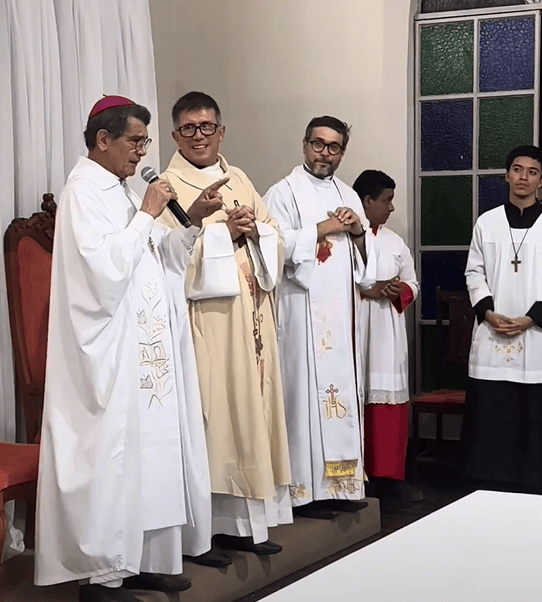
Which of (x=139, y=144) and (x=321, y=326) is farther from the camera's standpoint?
(x=321, y=326)

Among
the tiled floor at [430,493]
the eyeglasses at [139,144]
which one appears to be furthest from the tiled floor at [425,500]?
the eyeglasses at [139,144]

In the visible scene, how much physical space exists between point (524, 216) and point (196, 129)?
89.6 inches

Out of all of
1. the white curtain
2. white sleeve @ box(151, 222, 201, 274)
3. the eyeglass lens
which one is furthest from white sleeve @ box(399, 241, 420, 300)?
white sleeve @ box(151, 222, 201, 274)

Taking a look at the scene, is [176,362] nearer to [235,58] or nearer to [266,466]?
[266,466]

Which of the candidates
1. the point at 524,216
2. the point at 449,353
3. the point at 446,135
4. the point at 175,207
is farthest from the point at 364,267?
the point at 446,135

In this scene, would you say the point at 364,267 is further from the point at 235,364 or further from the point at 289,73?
the point at 289,73

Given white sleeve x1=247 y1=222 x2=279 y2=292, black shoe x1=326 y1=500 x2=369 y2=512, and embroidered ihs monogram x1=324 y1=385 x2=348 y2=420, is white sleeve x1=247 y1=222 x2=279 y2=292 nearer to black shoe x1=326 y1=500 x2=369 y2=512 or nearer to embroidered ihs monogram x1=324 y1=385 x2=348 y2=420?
embroidered ihs monogram x1=324 y1=385 x2=348 y2=420

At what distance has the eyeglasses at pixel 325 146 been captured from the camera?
5.00m

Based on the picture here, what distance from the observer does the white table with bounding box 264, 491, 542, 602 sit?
4.75 feet

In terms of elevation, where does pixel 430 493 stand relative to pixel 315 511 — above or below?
below

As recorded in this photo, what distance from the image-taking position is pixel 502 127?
22.8 ft

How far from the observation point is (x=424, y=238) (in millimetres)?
7180

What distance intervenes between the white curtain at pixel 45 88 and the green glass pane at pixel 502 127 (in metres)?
2.75

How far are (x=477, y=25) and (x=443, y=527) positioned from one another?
573cm
